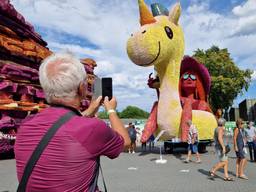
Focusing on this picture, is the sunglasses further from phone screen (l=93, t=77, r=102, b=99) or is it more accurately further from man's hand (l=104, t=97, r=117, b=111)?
man's hand (l=104, t=97, r=117, b=111)

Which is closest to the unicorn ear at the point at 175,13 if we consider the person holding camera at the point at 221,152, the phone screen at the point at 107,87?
the person holding camera at the point at 221,152

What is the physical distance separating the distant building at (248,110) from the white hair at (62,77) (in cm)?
5371

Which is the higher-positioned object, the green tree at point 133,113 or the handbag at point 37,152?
the green tree at point 133,113

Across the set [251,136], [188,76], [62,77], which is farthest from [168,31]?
[62,77]

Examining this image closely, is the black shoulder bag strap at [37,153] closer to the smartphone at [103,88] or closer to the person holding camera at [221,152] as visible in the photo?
the smartphone at [103,88]

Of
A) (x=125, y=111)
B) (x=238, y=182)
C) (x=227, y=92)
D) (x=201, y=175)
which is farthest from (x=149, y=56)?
(x=125, y=111)

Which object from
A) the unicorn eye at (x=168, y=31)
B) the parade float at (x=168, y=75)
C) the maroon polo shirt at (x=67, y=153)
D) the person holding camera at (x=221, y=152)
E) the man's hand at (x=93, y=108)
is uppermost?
the unicorn eye at (x=168, y=31)

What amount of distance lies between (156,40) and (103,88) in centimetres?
1047

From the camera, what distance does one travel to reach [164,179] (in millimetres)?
8922

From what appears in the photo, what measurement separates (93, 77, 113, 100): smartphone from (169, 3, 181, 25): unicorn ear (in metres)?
12.1

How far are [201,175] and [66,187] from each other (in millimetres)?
7967

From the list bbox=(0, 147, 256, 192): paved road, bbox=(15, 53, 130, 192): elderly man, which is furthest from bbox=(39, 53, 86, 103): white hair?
bbox=(0, 147, 256, 192): paved road

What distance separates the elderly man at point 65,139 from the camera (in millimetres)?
1866

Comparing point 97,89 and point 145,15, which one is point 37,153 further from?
point 145,15
